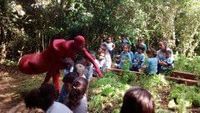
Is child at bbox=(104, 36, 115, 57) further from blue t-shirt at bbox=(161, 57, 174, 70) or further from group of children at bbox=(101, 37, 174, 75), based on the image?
blue t-shirt at bbox=(161, 57, 174, 70)

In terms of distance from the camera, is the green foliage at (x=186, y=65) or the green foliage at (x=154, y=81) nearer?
the green foliage at (x=154, y=81)

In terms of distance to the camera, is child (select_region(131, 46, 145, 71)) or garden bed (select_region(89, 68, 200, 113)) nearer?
garden bed (select_region(89, 68, 200, 113))

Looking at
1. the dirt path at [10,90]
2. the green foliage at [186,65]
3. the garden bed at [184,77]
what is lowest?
the dirt path at [10,90]

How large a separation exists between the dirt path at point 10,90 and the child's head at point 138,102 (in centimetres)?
493

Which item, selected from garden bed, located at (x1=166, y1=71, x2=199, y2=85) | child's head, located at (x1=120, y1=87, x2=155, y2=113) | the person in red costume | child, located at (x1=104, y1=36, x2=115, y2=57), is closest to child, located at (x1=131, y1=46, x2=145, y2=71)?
garden bed, located at (x1=166, y1=71, x2=199, y2=85)

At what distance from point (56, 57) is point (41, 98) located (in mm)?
3593

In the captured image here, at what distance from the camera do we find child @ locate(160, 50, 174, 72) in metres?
10.5

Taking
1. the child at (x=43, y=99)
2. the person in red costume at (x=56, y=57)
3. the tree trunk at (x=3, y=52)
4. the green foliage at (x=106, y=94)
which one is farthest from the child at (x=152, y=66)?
the tree trunk at (x=3, y=52)

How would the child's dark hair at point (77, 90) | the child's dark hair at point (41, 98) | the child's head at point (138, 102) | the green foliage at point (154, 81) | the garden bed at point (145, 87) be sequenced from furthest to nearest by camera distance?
the green foliage at point (154, 81) < the garden bed at point (145, 87) < the child's dark hair at point (77, 90) < the child's dark hair at point (41, 98) < the child's head at point (138, 102)

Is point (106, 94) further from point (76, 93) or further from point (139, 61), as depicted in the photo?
point (76, 93)

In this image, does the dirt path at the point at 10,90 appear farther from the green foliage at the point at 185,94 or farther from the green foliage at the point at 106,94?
the green foliage at the point at 185,94

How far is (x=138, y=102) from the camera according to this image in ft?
9.44

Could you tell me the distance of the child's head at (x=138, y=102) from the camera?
2.87 m

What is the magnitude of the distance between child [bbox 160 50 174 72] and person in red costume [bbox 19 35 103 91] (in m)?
3.65
